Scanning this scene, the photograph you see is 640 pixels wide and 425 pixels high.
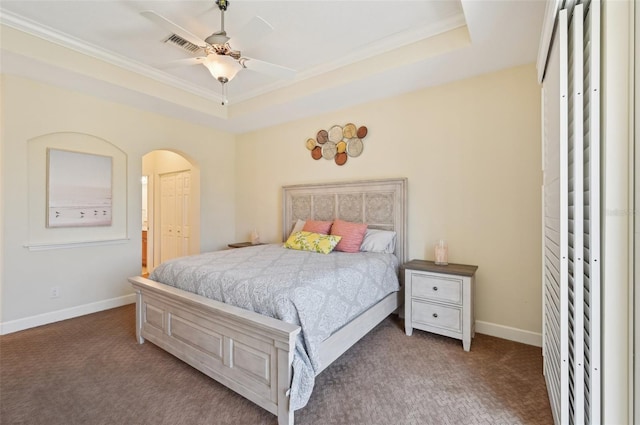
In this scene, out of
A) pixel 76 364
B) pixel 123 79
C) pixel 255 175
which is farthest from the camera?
pixel 255 175

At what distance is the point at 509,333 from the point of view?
9.10 feet

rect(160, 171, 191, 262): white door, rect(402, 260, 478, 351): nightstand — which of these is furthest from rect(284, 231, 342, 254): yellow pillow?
rect(160, 171, 191, 262): white door

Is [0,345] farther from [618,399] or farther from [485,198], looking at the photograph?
[485,198]

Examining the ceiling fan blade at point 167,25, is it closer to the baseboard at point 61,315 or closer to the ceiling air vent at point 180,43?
the ceiling air vent at point 180,43

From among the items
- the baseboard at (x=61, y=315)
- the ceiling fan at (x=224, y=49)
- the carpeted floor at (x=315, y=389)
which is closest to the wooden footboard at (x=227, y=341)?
the carpeted floor at (x=315, y=389)

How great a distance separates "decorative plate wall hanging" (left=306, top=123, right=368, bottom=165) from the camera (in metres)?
3.74

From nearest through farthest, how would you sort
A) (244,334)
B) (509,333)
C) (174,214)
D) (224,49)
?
1. (244,334)
2. (224,49)
3. (509,333)
4. (174,214)

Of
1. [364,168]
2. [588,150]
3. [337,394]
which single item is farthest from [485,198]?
[337,394]

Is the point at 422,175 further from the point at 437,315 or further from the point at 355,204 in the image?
the point at 437,315

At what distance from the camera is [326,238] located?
329cm

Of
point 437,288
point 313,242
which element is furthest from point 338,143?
point 437,288

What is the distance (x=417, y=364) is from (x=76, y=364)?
110 inches

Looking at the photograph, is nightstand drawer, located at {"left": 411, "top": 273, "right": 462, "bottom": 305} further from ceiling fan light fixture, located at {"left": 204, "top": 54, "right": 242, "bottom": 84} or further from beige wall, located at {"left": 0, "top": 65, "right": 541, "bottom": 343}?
ceiling fan light fixture, located at {"left": 204, "top": 54, "right": 242, "bottom": 84}

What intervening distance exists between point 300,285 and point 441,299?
59.0 inches
